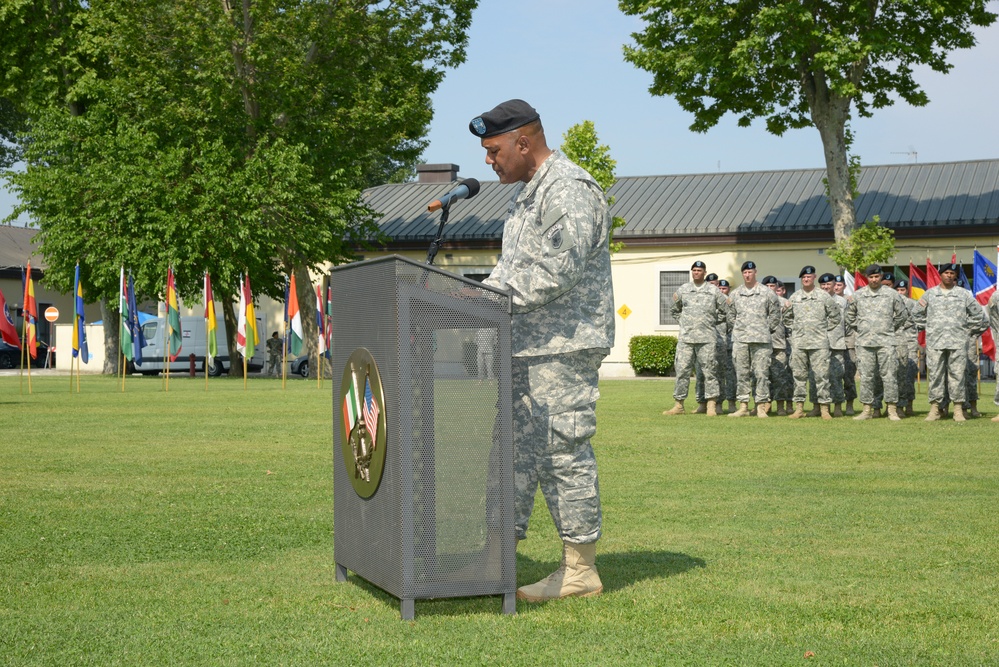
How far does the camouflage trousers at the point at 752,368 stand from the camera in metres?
19.4

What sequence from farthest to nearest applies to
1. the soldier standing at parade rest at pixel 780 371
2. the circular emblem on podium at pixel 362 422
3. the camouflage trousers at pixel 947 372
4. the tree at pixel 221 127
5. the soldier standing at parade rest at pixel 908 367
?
the tree at pixel 221 127, the soldier standing at parade rest at pixel 780 371, the soldier standing at parade rest at pixel 908 367, the camouflage trousers at pixel 947 372, the circular emblem on podium at pixel 362 422

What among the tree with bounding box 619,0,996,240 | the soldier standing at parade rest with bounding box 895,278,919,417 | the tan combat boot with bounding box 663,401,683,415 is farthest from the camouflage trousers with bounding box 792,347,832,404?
the tree with bounding box 619,0,996,240

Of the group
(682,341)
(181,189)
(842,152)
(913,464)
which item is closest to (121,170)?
(181,189)

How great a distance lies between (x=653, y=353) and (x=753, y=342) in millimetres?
20558

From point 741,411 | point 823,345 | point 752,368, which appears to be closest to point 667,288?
point 752,368

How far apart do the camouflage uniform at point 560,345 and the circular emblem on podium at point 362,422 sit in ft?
2.04

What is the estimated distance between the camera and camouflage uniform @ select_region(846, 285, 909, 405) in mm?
18847

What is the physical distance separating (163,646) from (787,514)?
4.83 m

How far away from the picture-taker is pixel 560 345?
5559mm

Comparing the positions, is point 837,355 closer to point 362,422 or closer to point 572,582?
point 572,582

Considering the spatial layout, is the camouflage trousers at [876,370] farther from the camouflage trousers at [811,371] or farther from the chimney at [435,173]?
the chimney at [435,173]

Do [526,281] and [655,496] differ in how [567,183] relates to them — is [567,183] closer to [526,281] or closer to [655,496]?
[526,281]

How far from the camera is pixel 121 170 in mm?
37688

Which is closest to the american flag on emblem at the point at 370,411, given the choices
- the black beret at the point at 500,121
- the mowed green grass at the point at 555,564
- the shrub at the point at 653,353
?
the mowed green grass at the point at 555,564
